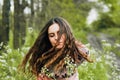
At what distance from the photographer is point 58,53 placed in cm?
500

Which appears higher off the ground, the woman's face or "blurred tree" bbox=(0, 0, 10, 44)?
the woman's face

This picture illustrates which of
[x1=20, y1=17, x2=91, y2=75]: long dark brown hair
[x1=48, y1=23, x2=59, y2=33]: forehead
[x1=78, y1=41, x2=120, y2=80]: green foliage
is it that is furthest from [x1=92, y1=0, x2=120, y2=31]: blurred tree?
[x1=48, y1=23, x2=59, y2=33]: forehead

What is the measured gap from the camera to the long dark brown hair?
500 cm

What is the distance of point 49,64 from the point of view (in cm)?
504

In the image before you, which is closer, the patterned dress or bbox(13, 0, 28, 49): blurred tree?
the patterned dress

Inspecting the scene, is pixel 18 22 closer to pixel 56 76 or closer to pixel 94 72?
pixel 94 72

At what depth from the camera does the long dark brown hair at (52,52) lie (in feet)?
16.4

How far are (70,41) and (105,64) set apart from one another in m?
4.80

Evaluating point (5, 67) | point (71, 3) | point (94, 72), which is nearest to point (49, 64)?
point (5, 67)

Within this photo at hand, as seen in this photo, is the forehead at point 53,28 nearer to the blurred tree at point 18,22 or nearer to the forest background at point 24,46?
the forest background at point 24,46

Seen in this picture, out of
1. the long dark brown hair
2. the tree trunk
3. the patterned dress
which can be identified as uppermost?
the long dark brown hair

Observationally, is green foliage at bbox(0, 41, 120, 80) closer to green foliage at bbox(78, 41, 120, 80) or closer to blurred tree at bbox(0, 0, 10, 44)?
green foliage at bbox(78, 41, 120, 80)

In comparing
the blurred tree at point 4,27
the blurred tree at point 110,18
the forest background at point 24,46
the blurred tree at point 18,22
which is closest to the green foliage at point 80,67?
the forest background at point 24,46

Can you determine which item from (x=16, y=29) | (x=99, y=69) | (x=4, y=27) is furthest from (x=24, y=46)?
(x=99, y=69)
